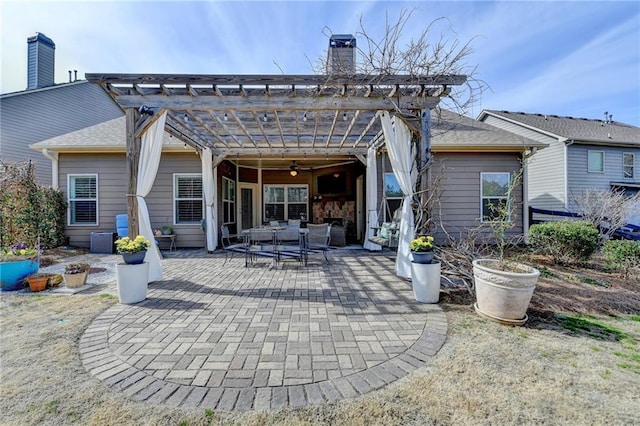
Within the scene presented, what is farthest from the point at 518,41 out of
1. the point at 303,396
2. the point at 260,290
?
the point at 303,396

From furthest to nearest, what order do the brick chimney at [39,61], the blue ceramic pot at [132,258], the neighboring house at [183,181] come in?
the brick chimney at [39,61]
the neighboring house at [183,181]
the blue ceramic pot at [132,258]

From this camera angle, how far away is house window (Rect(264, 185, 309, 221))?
1106 centimetres

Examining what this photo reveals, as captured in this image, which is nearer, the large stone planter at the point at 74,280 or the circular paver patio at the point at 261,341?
the circular paver patio at the point at 261,341

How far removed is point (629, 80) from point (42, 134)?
2079cm

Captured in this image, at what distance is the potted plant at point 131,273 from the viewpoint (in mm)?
3494

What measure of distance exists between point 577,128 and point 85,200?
20.1m

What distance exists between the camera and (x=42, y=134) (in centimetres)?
1088

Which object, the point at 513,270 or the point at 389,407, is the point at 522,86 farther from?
the point at 389,407

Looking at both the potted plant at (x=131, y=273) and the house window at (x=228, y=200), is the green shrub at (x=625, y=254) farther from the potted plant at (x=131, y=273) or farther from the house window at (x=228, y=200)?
the house window at (x=228, y=200)

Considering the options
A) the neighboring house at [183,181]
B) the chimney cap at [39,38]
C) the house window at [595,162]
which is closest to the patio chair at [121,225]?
the neighboring house at [183,181]

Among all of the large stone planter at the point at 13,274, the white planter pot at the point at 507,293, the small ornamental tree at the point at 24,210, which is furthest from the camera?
the small ornamental tree at the point at 24,210

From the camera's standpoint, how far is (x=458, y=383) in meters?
1.89

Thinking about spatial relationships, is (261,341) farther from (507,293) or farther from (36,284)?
(36,284)

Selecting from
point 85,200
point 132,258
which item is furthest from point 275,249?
point 85,200
